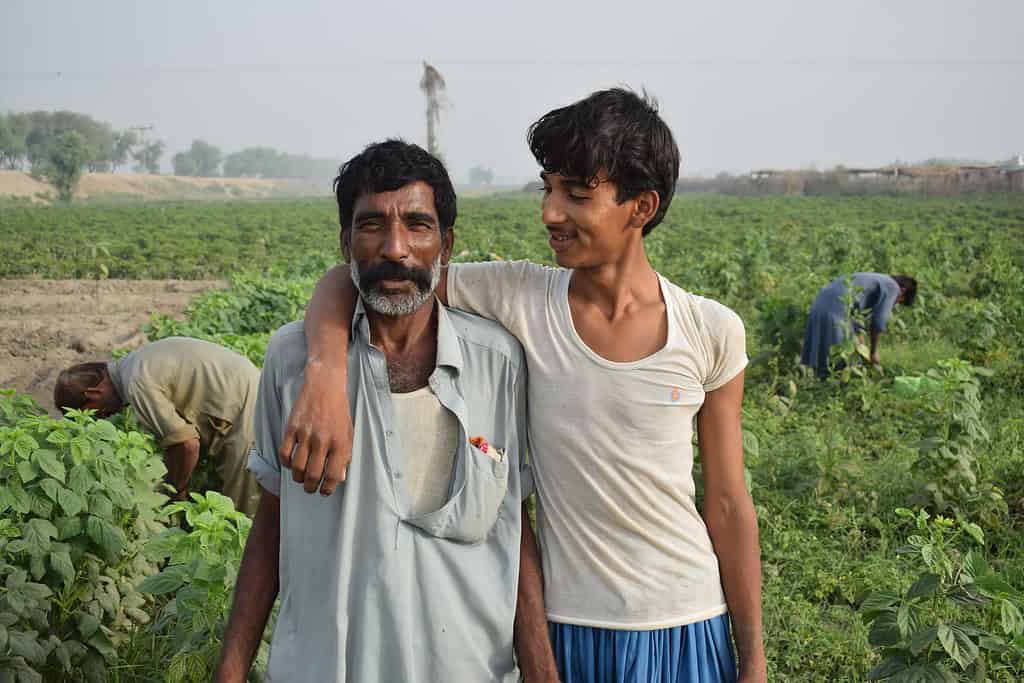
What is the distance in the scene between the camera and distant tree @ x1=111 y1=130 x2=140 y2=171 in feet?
111

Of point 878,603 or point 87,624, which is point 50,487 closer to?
point 87,624

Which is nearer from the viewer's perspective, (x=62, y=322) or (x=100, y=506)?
(x=100, y=506)

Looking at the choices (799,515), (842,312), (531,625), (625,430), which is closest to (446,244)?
(625,430)

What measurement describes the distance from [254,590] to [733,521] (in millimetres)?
964

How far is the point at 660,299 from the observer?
1.99 meters

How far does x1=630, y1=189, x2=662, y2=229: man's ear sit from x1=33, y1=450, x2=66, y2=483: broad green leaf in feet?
7.30

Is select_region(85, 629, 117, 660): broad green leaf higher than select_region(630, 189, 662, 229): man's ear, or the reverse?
select_region(630, 189, 662, 229): man's ear

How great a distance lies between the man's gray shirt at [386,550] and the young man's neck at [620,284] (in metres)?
0.32

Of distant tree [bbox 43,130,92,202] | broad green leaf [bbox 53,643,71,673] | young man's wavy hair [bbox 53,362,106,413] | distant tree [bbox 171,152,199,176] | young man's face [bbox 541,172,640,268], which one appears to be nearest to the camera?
young man's face [bbox 541,172,640,268]

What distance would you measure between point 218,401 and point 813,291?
6510 mm

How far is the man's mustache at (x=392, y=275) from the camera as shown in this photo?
1.83 meters

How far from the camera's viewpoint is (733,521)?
1960 mm

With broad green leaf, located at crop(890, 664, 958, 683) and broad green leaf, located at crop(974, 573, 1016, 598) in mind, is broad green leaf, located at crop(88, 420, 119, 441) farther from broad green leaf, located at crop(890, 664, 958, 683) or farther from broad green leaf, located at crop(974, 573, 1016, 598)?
broad green leaf, located at crop(974, 573, 1016, 598)

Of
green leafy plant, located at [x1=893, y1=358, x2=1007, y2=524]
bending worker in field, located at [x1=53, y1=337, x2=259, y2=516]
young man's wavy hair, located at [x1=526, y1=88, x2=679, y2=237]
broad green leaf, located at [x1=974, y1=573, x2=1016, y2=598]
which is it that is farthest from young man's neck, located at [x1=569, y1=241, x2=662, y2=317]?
green leafy plant, located at [x1=893, y1=358, x2=1007, y2=524]
